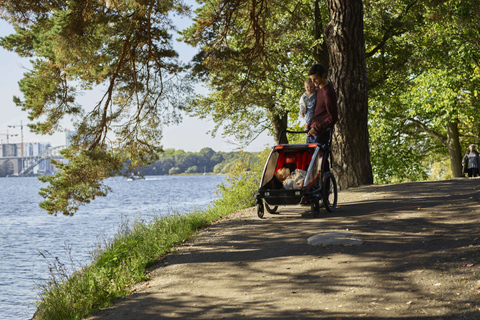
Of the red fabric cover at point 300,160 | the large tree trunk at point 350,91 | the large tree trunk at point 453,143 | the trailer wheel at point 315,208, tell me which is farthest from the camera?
the large tree trunk at point 453,143

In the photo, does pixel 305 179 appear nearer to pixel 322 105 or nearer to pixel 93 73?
pixel 322 105

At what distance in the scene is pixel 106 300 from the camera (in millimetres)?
5859

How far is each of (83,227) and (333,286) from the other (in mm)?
26654

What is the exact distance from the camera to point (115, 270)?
22.2 ft

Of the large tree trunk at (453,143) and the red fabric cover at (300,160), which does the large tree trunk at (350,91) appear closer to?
the red fabric cover at (300,160)

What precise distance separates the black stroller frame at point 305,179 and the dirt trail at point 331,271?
1.19 feet

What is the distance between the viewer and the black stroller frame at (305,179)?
25.4ft

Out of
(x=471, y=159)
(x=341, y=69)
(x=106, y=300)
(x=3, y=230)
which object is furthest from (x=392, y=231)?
(x=3, y=230)

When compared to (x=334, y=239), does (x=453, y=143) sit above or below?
above

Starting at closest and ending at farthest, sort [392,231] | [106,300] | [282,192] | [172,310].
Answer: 1. [172,310]
2. [106,300]
3. [392,231]
4. [282,192]

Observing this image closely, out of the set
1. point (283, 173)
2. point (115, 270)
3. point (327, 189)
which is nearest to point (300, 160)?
point (283, 173)

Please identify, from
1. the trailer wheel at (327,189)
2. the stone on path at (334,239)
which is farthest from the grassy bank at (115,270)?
the trailer wheel at (327,189)

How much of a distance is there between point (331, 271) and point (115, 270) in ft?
10.3

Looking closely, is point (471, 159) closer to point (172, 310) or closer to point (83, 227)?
point (172, 310)
